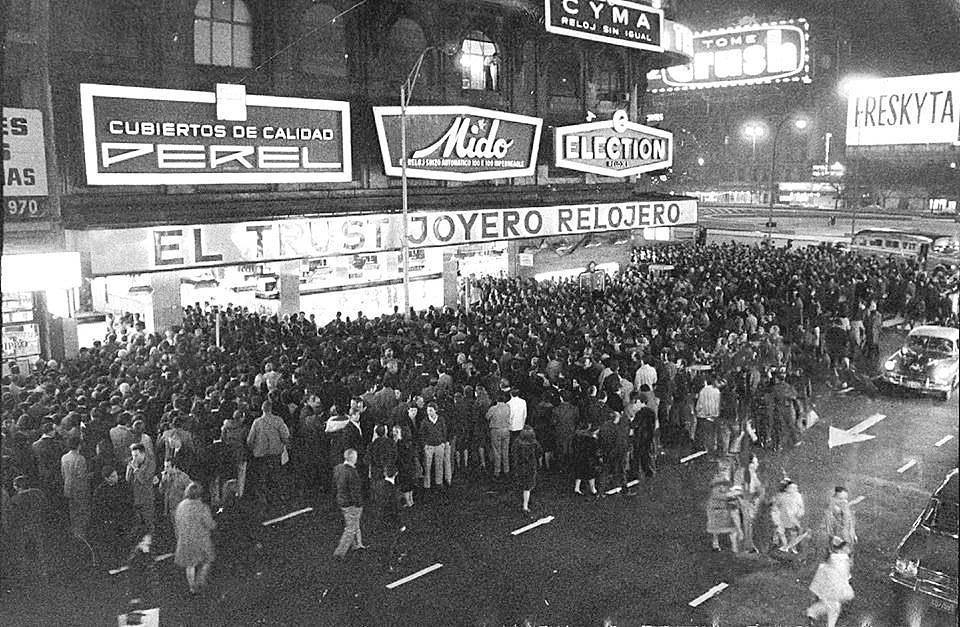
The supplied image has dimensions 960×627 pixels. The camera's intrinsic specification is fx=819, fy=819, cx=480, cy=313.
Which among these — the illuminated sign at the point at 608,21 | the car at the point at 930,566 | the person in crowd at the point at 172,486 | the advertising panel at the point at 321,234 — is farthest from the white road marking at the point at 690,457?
the illuminated sign at the point at 608,21

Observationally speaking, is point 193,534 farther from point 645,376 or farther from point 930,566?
point 645,376

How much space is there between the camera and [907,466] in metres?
15.0

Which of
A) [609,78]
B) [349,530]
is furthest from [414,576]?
[609,78]

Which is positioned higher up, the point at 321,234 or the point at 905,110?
the point at 905,110

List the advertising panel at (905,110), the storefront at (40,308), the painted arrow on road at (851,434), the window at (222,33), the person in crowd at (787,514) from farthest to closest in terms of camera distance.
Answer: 1. the advertising panel at (905,110)
2. the window at (222,33)
3. the storefront at (40,308)
4. the painted arrow on road at (851,434)
5. the person in crowd at (787,514)

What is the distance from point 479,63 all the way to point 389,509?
19.3 meters

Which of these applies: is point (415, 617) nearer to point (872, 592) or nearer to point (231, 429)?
point (231, 429)

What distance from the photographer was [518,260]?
31375 mm

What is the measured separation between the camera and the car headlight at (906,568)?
32.6 feet

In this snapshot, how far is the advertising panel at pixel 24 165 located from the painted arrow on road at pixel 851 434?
17.7m

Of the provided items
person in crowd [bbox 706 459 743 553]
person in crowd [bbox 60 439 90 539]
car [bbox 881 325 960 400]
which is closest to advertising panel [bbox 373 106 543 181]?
person in crowd [bbox 60 439 90 539]

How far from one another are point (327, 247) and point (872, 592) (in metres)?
16.2

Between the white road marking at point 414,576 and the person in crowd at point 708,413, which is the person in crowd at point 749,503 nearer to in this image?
the person in crowd at point 708,413

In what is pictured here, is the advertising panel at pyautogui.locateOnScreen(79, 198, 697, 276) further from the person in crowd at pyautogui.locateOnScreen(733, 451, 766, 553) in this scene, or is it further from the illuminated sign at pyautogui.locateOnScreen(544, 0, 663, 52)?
the person in crowd at pyautogui.locateOnScreen(733, 451, 766, 553)
